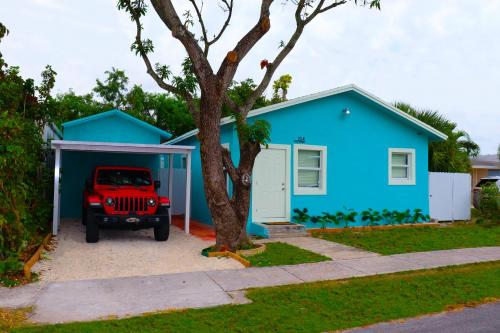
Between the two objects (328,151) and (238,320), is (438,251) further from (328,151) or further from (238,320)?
(238,320)

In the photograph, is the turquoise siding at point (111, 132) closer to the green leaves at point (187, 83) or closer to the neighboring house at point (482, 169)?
the green leaves at point (187, 83)

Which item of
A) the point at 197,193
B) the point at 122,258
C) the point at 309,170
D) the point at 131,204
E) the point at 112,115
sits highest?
the point at 112,115

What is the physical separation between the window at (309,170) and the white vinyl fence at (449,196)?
4.56m

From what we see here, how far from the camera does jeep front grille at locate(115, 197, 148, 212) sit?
34.8 feet

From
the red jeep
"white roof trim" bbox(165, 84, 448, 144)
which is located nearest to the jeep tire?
the red jeep

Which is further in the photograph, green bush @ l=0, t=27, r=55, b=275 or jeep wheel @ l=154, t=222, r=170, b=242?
jeep wheel @ l=154, t=222, r=170, b=242

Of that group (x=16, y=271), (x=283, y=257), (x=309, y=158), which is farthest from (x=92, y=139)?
(x=283, y=257)

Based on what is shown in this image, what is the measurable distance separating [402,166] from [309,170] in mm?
3792

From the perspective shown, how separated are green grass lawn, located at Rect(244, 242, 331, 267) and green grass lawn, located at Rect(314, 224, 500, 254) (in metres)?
1.76

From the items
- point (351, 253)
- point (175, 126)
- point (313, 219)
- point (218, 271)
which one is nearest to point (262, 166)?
point (313, 219)

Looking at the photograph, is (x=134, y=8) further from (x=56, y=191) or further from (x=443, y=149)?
(x=443, y=149)

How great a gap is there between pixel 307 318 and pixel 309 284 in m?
1.64

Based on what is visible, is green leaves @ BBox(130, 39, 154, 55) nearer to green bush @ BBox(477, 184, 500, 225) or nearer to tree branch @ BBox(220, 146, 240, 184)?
tree branch @ BBox(220, 146, 240, 184)

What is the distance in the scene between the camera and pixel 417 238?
12102 millimetres
